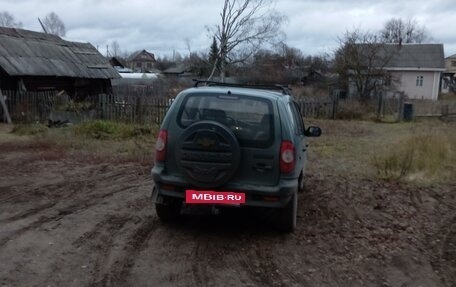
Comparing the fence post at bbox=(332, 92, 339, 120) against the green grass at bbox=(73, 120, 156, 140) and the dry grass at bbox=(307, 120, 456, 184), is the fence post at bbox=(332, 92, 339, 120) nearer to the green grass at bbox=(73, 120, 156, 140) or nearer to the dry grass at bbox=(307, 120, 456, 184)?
the dry grass at bbox=(307, 120, 456, 184)

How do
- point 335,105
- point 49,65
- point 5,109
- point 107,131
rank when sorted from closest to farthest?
point 107,131, point 5,109, point 49,65, point 335,105

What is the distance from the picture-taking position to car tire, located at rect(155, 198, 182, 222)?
5.89 metres

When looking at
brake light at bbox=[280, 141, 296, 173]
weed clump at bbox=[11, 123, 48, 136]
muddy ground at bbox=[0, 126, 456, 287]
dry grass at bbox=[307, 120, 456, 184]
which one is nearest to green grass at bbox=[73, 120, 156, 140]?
weed clump at bbox=[11, 123, 48, 136]

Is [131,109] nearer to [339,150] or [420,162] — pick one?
[339,150]

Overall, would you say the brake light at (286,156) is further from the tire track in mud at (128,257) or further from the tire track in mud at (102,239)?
the tire track in mud at (102,239)

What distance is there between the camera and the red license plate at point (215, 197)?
5.29m

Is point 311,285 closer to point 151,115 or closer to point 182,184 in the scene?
point 182,184

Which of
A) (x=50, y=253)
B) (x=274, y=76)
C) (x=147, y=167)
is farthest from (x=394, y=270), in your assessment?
A: (x=274, y=76)

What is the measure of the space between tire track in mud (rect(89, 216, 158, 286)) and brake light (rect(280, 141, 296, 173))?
1.67m

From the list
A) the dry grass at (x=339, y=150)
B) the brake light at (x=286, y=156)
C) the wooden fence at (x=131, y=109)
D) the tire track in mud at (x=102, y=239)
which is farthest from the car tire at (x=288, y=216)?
the wooden fence at (x=131, y=109)

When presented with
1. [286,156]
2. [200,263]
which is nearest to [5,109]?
[286,156]

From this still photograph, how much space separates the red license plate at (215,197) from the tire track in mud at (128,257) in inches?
27.2

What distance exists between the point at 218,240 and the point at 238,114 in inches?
55.0

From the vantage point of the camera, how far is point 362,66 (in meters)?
Result: 31.5
